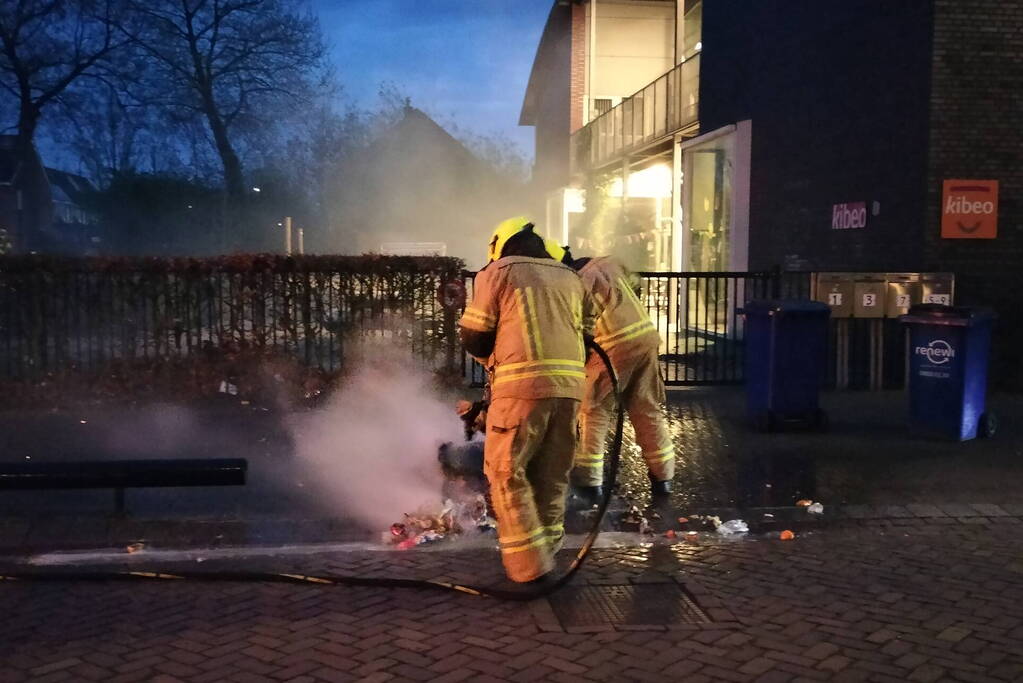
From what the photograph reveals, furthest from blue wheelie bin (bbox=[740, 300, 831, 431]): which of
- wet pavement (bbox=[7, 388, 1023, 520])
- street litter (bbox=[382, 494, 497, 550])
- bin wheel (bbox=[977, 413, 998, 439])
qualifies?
street litter (bbox=[382, 494, 497, 550])

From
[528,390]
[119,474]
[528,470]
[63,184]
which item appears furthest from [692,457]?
[63,184]

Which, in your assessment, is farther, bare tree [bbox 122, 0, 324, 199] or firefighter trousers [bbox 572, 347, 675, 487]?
bare tree [bbox 122, 0, 324, 199]

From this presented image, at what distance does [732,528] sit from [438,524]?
179cm

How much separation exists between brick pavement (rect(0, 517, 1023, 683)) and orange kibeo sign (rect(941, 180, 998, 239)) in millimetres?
6047

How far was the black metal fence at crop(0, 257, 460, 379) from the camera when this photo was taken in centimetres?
1036

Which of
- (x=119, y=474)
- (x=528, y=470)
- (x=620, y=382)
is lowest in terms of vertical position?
(x=119, y=474)

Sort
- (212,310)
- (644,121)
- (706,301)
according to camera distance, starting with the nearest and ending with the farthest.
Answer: (212,310) < (706,301) < (644,121)

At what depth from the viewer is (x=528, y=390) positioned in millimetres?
4875

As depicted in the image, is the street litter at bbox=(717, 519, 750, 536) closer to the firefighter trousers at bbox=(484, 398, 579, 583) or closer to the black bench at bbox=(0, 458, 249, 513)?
the firefighter trousers at bbox=(484, 398, 579, 583)

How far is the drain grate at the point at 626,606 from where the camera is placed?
471 cm

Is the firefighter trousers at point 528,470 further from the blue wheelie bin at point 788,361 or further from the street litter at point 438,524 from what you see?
the blue wheelie bin at point 788,361

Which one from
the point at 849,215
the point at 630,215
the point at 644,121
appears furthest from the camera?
the point at 630,215

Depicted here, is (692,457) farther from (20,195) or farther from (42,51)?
(20,195)

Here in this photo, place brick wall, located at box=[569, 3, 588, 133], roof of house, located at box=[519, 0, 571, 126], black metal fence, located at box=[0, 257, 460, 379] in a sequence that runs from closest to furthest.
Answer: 1. black metal fence, located at box=[0, 257, 460, 379]
2. brick wall, located at box=[569, 3, 588, 133]
3. roof of house, located at box=[519, 0, 571, 126]
